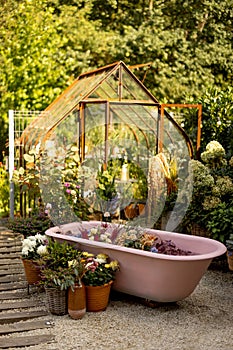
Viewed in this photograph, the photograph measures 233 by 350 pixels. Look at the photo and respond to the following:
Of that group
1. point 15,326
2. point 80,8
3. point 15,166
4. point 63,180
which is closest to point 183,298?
point 15,326

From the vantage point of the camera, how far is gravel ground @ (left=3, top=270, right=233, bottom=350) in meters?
4.55

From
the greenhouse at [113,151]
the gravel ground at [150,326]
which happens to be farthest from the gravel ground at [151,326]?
the greenhouse at [113,151]

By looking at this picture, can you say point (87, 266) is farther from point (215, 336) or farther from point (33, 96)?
point (33, 96)

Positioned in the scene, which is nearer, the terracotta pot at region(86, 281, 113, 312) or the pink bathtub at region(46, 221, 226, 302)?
the pink bathtub at region(46, 221, 226, 302)

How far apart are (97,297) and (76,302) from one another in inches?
9.2

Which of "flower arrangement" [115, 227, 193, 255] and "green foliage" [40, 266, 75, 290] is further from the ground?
"flower arrangement" [115, 227, 193, 255]

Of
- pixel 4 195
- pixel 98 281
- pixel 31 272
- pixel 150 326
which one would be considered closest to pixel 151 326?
pixel 150 326

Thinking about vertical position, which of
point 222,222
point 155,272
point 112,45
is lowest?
point 155,272

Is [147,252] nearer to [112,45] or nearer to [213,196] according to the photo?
[213,196]

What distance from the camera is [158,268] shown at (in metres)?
5.12

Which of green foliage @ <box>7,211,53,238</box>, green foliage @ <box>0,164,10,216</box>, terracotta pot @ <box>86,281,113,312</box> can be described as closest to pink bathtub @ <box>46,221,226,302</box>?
terracotta pot @ <box>86,281,113,312</box>

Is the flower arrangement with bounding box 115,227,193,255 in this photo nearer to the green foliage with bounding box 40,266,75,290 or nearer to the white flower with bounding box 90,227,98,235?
the white flower with bounding box 90,227,98,235

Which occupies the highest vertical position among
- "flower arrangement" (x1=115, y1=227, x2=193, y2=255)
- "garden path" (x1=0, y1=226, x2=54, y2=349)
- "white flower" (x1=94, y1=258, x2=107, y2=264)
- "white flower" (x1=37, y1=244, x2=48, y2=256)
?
"flower arrangement" (x1=115, y1=227, x2=193, y2=255)

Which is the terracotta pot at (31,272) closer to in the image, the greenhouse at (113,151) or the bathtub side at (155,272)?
the bathtub side at (155,272)
